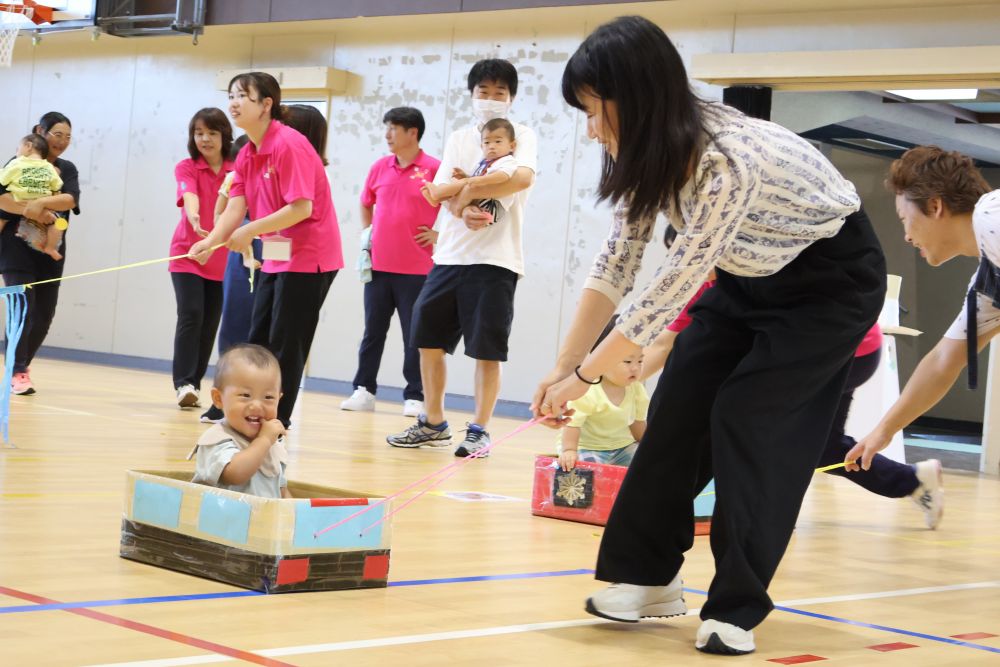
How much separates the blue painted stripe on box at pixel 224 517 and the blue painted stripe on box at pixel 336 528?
0.33ft

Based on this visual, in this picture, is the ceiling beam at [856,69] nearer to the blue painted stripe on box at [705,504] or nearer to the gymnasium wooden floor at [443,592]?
the gymnasium wooden floor at [443,592]

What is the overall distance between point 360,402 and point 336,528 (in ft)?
17.3

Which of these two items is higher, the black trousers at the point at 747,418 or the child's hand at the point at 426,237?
the child's hand at the point at 426,237

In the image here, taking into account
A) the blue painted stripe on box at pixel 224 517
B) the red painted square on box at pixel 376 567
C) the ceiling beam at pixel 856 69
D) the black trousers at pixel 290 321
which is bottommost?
the red painted square on box at pixel 376 567

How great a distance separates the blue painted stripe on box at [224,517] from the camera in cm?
239

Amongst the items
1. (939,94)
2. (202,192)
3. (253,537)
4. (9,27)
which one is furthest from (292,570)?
(9,27)

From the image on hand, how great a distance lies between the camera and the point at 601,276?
2393 millimetres

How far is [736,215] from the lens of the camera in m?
2.12

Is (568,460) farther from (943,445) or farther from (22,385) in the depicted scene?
(943,445)

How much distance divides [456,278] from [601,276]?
3043 millimetres

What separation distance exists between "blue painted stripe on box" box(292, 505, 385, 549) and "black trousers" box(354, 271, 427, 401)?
4603 millimetres

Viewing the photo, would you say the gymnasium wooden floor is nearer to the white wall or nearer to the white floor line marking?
the white floor line marking

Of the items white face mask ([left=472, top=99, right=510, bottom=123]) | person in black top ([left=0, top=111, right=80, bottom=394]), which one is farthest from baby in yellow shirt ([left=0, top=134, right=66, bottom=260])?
white face mask ([left=472, top=99, right=510, bottom=123])

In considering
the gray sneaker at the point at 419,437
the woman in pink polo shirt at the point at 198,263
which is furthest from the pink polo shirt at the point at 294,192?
the woman in pink polo shirt at the point at 198,263
